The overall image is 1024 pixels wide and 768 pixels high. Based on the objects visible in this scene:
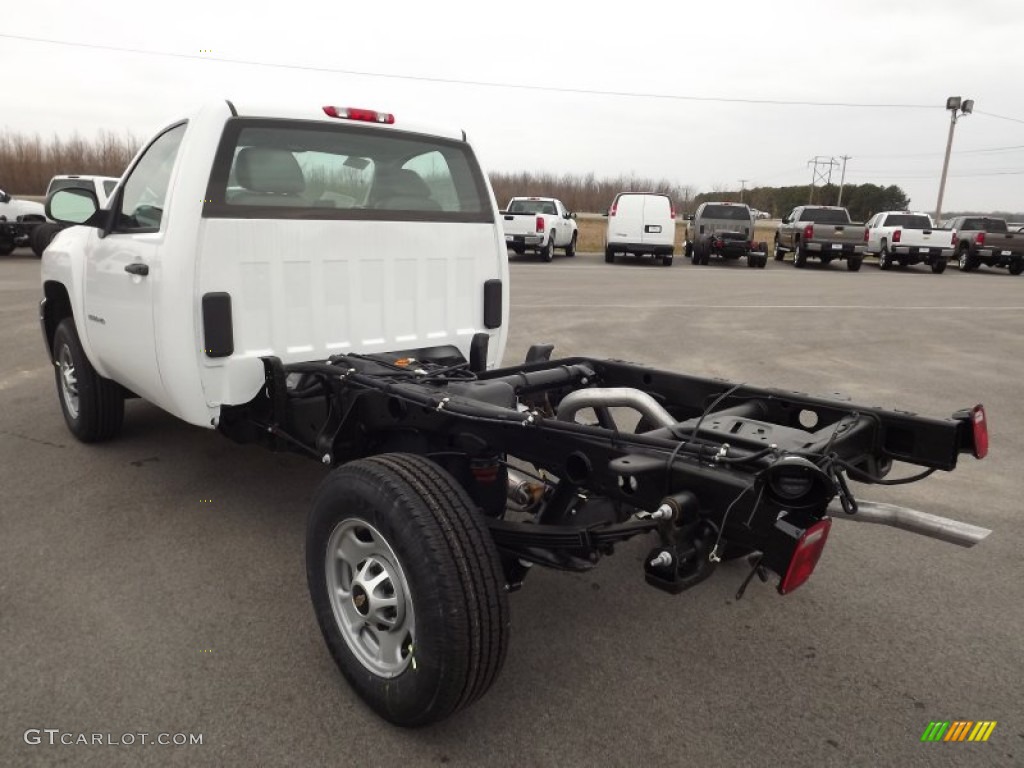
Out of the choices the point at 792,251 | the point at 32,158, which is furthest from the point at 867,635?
the point at 32,158

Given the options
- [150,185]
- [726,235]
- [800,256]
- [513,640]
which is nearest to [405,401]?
[513,640]

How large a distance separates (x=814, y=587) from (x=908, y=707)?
88 cm

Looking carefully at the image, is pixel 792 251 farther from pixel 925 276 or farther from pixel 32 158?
pixel 32 158

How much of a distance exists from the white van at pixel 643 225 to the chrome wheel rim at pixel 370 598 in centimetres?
2089

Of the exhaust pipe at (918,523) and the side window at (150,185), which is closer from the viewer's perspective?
the exhaust pipe at (918,523)

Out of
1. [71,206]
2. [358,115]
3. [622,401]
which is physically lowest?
[622,401]

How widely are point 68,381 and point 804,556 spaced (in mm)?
4929

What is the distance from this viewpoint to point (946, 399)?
7184mm

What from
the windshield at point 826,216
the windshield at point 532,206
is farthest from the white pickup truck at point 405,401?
the windshield at point 826,216

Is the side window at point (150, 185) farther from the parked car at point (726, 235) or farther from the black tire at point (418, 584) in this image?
the parked car at point (726, 235)

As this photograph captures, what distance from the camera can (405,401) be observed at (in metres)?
2.90

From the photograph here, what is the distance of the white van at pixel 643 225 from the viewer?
2252 cm

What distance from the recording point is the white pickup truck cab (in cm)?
347

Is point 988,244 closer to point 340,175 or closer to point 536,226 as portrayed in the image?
point 536,226
